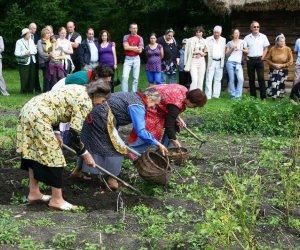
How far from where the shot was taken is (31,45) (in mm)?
14102

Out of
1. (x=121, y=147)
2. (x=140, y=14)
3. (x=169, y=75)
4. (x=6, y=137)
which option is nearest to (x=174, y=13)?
(x=140, y=14)

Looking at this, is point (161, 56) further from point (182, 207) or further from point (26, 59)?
point (182, 207)

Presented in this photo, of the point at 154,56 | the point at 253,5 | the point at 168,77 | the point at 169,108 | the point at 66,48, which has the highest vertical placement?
the point at 253,5

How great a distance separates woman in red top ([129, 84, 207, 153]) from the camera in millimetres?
7281

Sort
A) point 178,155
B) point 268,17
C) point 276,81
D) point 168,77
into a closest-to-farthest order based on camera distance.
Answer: point 178,155
point 276,81
point 168,77
point 268,17

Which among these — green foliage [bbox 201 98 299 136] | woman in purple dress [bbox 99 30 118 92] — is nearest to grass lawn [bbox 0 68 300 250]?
green foliage [bbox 201 98 299 136]

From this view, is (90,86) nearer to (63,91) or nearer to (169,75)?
(63,91)

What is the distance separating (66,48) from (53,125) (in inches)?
324

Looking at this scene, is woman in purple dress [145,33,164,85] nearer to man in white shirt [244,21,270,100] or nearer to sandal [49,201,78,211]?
man in white shirt [244,21,270,100]

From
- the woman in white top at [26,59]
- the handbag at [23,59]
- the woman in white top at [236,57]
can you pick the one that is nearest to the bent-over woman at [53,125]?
the woman in white top at [26,59]

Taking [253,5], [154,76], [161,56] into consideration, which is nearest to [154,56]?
[161,56]

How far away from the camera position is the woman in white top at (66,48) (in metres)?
13.8

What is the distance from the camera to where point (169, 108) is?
745cm

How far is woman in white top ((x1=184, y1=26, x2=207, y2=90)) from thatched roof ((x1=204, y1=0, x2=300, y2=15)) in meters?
1.88
